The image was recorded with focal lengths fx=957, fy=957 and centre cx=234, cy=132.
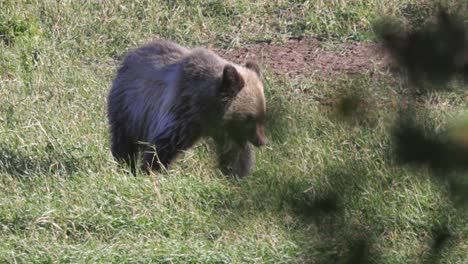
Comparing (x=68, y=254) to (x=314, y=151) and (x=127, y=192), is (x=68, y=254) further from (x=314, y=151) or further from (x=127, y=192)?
(x=314, y=151)

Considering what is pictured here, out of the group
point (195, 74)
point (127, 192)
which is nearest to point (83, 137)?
point (195, 74)

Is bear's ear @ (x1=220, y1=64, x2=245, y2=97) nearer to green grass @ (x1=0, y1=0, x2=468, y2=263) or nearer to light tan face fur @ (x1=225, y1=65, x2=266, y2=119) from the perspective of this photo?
light tan face fur @ (x1=225, y1=65, x2=266, y2=119)

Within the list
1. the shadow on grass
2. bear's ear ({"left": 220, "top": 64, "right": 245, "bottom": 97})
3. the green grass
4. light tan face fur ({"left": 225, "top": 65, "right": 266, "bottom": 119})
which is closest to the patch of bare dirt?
the green grass

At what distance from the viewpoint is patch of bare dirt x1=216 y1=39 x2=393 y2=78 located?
10070 millimetres

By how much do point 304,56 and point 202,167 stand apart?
351 cm

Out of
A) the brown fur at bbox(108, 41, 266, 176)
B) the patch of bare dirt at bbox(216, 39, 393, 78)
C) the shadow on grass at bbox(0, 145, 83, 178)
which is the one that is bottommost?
the patch of bare dirt at bbox(216, 39, 393, 78)

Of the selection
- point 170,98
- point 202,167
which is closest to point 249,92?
point 170,98

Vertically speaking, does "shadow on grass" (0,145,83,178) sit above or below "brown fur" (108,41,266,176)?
below

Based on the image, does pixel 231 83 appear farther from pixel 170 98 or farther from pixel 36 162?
pixel 36 162

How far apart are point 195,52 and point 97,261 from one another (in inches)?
110

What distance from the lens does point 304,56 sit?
10.6m

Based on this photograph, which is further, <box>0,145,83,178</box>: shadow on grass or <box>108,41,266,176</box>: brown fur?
<box>108,41,266,176</box>: brown fur

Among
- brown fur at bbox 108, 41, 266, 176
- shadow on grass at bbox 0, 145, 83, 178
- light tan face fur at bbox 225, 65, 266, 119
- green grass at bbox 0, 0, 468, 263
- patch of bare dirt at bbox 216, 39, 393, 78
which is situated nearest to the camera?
green grass at bbox 0, 0, 468, 263

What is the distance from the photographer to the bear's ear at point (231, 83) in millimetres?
7594
